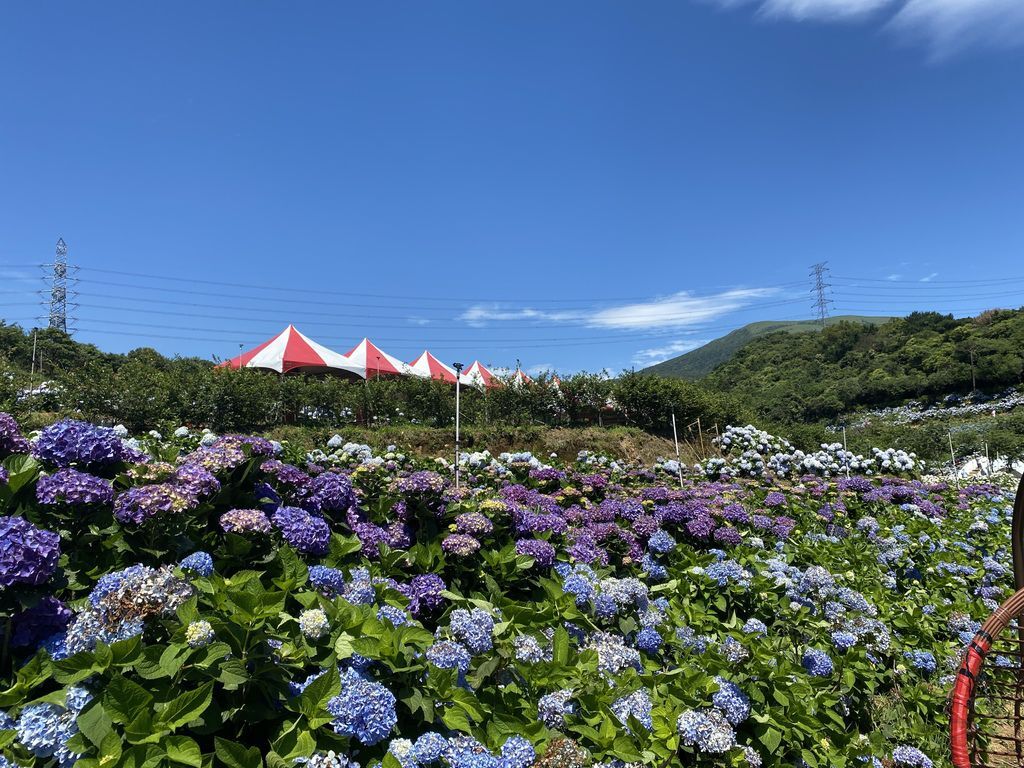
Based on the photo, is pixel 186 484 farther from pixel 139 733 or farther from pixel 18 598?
pixel 139 733

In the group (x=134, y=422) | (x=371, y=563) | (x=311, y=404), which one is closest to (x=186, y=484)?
(x=371, y=563)

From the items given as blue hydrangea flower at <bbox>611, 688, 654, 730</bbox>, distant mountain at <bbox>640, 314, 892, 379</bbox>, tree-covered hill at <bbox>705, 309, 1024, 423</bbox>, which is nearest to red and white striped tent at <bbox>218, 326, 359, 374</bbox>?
blue hydrangea flower at <bbox>611, 688, 654, 730</bbox>

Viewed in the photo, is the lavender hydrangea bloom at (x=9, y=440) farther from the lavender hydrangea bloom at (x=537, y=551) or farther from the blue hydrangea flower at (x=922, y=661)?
the blue hydrangea flower at (x=922, y=661)

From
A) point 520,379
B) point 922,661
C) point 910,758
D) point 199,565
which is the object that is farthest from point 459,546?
point 520,379

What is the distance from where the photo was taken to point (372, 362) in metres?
20.7

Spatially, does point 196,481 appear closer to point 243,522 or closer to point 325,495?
point 243,522

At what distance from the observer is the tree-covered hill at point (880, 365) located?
133 ft

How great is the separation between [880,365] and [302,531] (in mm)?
56722

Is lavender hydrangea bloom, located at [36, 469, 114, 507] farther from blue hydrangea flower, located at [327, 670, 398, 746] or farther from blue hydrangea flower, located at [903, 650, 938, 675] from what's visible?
blue hydrangea flower, located at [903, 650, 938, 675]

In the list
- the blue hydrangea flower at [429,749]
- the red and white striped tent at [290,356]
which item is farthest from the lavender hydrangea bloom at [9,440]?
the red and white striped tent at [290,356]

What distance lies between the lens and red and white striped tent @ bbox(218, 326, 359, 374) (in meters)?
17.4

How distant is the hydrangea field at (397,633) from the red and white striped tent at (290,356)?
15620 mm

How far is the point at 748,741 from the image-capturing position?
161 cm

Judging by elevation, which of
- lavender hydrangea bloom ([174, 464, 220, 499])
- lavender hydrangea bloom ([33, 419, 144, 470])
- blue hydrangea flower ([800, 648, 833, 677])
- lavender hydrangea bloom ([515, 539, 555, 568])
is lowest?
blue hydrangea flower ([800, 648, 833, 677])
